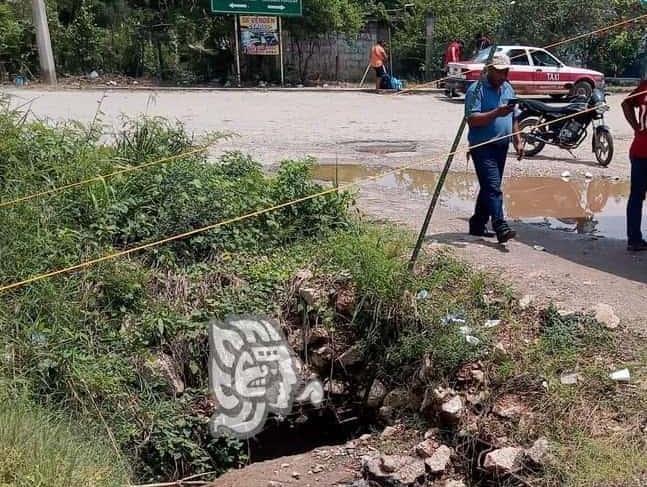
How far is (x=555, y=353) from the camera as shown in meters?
4.13

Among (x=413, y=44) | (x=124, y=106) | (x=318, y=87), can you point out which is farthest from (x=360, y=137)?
(x=413, y=44)

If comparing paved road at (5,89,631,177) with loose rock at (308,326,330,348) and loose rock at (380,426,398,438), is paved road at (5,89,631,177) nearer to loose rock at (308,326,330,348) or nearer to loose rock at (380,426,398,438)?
loose rock at (308,326,330,348)

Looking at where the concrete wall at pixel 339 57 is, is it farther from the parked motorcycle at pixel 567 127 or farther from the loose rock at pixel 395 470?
the loose rock at pixel 395 470

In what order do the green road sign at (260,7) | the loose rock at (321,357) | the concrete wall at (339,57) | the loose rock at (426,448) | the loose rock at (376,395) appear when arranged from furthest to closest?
the concrete wall at (339,57)
the green road sign at (260,7)
the loose rock at (321,357)
the loose rock at (376,395)
the loose rock at (426,448)

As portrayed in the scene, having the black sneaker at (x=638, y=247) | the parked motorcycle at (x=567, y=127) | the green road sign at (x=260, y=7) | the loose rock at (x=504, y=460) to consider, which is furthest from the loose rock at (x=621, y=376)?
the green road sign at (x=260, y=7)

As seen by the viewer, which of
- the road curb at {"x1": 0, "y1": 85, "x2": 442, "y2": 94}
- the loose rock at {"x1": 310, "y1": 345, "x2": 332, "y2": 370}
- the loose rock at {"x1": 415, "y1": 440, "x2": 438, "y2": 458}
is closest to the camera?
the loose rock at {"x1": 415, "y1": 440, "x2": 438, "y2": 458}

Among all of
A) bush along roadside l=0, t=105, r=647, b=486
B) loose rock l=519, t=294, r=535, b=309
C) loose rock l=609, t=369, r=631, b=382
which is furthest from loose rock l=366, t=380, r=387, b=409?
loose rock l=609, t=369, r=631, b=382

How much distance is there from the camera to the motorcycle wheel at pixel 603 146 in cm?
970

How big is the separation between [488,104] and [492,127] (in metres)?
0.19

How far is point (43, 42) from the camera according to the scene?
71.6 ft

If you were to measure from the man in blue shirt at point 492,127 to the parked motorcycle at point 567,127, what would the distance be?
404 cm

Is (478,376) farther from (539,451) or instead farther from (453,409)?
(539,451)

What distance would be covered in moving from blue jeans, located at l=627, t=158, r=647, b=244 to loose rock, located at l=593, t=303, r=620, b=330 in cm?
168

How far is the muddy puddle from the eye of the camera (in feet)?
24.1
